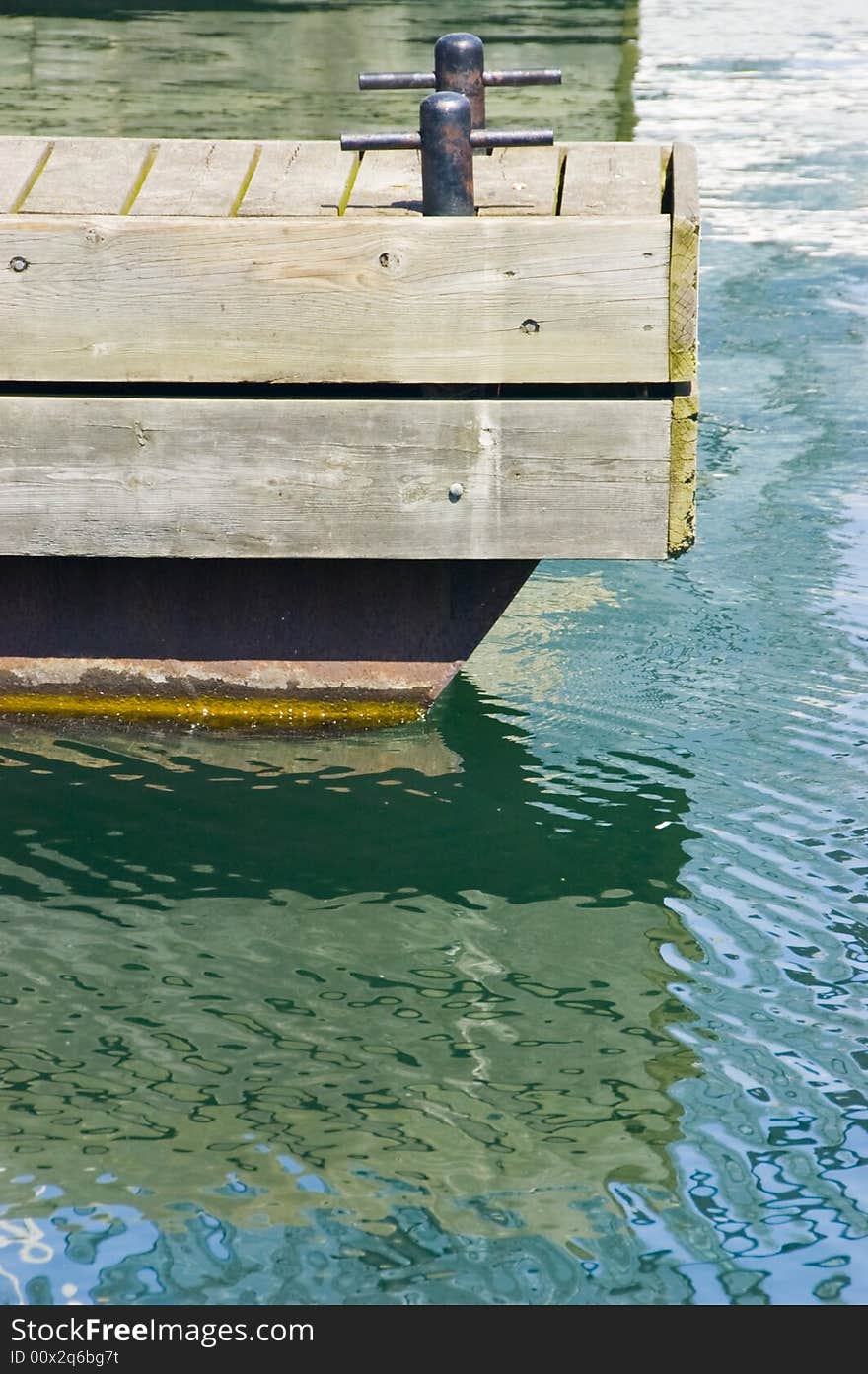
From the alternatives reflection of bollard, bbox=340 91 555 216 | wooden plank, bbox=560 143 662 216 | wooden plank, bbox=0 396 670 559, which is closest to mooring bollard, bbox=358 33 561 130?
wooden plank, bbox=560 143 662 216

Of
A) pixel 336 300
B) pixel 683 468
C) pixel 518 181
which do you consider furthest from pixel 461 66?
pixel 683 468

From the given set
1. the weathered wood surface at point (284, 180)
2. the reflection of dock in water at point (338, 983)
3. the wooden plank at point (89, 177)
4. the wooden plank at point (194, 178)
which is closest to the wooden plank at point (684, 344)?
the weathered wood surface at point (284, 180)

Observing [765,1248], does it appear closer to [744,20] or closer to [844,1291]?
[844,1291]

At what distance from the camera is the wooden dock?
4.41 meters

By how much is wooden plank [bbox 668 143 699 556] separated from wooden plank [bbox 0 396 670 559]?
0.04 meters

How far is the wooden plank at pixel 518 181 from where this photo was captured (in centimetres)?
478

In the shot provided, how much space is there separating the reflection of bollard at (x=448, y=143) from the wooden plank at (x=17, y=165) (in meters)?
0.95

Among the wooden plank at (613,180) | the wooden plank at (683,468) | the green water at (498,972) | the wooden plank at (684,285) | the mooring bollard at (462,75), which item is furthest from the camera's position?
the mooring bollard at (462,75)

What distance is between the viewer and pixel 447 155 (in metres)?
4.48

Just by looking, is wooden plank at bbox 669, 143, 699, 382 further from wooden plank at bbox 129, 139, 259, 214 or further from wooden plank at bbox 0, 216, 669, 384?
wooden plank at bbox 129, 139, 259, 214

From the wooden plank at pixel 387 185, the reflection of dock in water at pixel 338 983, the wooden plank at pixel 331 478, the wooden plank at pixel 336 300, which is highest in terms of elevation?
the wooden plank at pixel 387 185

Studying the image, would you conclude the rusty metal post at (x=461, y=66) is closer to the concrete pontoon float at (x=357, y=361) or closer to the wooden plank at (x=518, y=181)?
the wooden plank at (x=518, y=181)

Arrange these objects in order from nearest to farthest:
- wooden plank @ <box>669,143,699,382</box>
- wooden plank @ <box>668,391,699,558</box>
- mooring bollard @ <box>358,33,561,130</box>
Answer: wooden plank @ <box>669,143,699,382</box>, wooden plank @ <box>668,391,699,558</box>, mooring bollard @ <box>358,33,561,130</box>

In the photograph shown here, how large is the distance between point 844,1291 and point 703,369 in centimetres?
623
